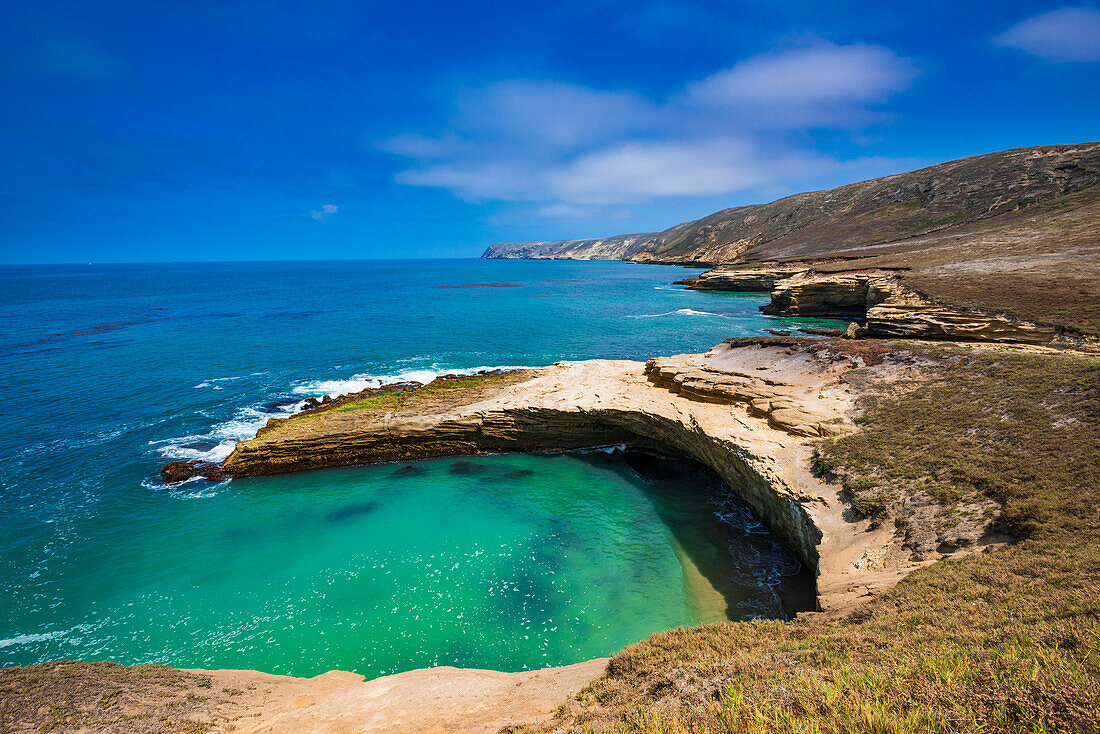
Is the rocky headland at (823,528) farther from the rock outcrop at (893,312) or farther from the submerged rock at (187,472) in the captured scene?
the rock outcrop at (893,312)

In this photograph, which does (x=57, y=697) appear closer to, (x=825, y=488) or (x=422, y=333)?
(x=825, y=488)

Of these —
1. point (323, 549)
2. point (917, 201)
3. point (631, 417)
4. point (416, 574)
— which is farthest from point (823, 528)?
point (917, 201)

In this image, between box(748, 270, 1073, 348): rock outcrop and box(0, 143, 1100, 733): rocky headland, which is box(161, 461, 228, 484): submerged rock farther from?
box(748, 270, 1073, 348): rock outcrop

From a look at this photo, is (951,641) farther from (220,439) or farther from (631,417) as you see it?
(220,439)

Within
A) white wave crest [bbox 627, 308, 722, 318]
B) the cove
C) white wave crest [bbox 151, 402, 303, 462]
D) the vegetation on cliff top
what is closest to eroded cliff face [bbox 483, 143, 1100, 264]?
white wave crest [bbox 627, 308, 722, 318]

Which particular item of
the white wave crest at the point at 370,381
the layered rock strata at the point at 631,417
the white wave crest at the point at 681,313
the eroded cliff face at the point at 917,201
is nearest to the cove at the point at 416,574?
the layered rock strata at the point at 631,417
